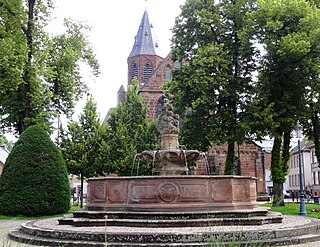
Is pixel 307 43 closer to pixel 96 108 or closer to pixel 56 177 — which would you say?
pixel 56 177

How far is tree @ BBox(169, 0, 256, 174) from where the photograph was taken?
2386cm

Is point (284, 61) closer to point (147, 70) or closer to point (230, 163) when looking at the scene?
point (230, 163)

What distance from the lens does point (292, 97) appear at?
2375 cm

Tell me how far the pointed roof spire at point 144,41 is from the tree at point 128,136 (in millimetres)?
26146

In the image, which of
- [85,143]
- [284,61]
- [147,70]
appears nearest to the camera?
[284,61]

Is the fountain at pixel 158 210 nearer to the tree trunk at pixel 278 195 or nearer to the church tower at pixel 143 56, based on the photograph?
the tree trunk at pixel 278 195

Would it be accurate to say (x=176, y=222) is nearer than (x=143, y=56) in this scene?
Yes

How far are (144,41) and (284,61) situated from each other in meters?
42.2

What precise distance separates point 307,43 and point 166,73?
29.2 m

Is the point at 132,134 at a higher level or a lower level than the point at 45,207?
higher

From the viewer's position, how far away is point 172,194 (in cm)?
1159

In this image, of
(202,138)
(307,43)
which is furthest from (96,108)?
(307,43)

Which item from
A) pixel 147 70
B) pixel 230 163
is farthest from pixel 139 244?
pixel 147 70

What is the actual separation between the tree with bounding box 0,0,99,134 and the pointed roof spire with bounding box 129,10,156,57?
32.2 m
